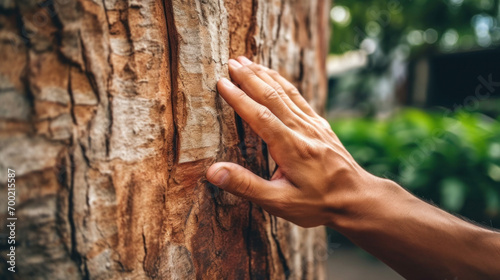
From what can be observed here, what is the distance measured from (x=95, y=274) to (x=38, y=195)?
21 centimetres

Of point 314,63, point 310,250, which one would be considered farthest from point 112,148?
point 314,63

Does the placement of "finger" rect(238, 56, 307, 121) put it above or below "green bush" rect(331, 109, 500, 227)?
above

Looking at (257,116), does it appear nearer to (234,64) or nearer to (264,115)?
(264,115)

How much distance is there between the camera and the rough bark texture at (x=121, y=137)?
64 cm

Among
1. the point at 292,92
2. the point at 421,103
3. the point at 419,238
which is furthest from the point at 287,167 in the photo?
the point at 421,103

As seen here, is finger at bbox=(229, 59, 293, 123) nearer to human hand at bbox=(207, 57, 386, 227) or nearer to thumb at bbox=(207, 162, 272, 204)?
human hand at bbox=(207, 57, 386, 227)

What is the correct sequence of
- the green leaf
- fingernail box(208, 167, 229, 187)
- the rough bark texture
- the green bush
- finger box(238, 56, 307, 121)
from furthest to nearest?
the green bush → the green leaf → finger box(238, 56, 307, 121) → fingernail box(208, 167, 229, 187) → the rough bark texture

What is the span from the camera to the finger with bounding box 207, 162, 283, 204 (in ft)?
2.78

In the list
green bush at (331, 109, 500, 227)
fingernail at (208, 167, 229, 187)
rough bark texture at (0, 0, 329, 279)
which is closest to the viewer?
rough bark texture at (0, 0, 329, 279)

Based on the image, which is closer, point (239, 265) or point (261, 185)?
point (261, 185)

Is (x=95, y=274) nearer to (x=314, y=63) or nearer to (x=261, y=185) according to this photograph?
(x=261, y=185)

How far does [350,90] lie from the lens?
8.76 metres

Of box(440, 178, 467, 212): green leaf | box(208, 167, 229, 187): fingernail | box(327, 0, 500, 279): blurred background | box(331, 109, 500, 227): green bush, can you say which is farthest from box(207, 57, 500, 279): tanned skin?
box(440, 178, 467, 212): green leaf

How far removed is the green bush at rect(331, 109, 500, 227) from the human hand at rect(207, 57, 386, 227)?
1843 millimetres
